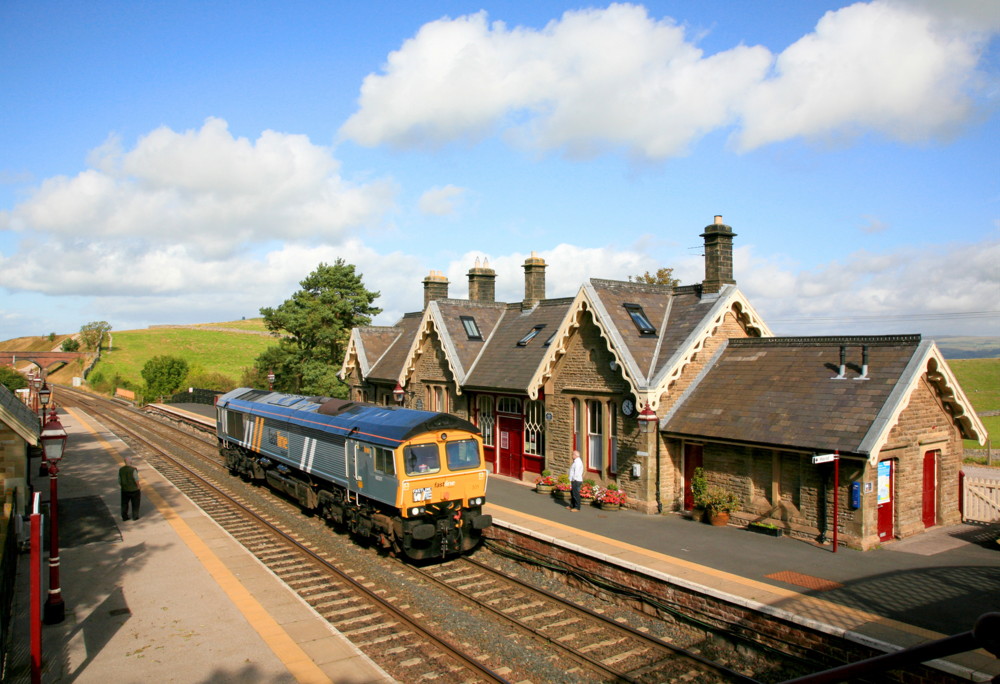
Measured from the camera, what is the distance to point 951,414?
1711cm

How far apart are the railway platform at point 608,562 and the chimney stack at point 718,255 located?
7220 millimetres

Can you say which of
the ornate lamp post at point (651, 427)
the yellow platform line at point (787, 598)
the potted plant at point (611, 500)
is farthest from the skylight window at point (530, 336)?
the yellow platform line at point (787, 598)

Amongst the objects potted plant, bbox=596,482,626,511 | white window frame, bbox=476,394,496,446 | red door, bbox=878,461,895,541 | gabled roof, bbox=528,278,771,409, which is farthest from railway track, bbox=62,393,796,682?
white window frame, bbox=476,394,496,446

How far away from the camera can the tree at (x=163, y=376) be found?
64.2 metres

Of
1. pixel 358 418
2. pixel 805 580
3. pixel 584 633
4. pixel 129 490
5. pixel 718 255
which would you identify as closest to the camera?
pixel 584 633

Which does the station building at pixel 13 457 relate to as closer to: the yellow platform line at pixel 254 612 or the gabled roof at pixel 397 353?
the yellow platform line at pixel 254 612

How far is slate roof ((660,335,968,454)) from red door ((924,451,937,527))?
2.71m

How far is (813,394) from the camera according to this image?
16.2 meters

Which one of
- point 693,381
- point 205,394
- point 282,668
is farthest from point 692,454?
point 205,394

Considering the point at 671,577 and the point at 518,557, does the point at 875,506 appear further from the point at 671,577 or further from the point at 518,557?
the point at 518,557

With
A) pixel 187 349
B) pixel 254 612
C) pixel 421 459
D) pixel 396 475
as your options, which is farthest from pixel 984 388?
pixel 187 349

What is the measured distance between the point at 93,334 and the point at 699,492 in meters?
91.6

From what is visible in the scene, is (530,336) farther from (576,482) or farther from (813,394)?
(813,394)

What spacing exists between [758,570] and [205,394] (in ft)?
169
